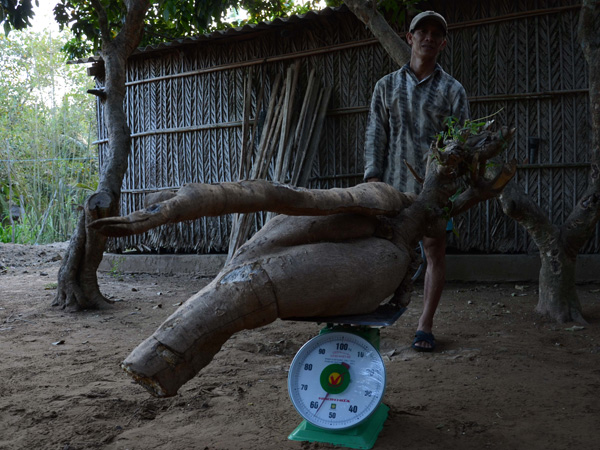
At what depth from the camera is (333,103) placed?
6.25 metres

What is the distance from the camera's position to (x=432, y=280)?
10.6ft

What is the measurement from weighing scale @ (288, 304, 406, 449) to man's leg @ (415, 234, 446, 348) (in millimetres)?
1316

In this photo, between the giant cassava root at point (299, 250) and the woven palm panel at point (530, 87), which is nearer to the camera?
the giant cassava root at point (299, 250)

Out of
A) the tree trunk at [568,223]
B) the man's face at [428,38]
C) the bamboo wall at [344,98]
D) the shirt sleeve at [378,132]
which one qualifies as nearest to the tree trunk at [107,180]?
the bamboo wall at [344,98]

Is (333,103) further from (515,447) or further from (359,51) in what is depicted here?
(515,447)

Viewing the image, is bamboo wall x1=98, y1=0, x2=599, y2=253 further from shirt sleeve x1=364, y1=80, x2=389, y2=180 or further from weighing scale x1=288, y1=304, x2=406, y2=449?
weighing scale x1=288, y1=304, x2=406, y2=449

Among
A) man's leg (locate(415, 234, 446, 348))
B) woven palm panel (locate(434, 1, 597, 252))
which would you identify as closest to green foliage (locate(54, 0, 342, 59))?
woven palm panel (locate(434, 1, 597, 252))

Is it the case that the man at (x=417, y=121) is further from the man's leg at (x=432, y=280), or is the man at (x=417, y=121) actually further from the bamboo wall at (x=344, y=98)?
the bamboo wall at (x=344, y=98)

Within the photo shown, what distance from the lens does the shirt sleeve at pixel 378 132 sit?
3.29m

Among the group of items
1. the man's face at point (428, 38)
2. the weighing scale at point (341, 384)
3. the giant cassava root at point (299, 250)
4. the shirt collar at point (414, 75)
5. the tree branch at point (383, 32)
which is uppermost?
the tree branch at point (383, 32)

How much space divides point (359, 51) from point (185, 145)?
8.86 feet

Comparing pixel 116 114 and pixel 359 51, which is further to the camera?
pixel 359 51

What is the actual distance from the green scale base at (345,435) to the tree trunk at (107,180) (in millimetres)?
3116

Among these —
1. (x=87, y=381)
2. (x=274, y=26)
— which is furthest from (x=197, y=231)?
(x=87, y=381)
